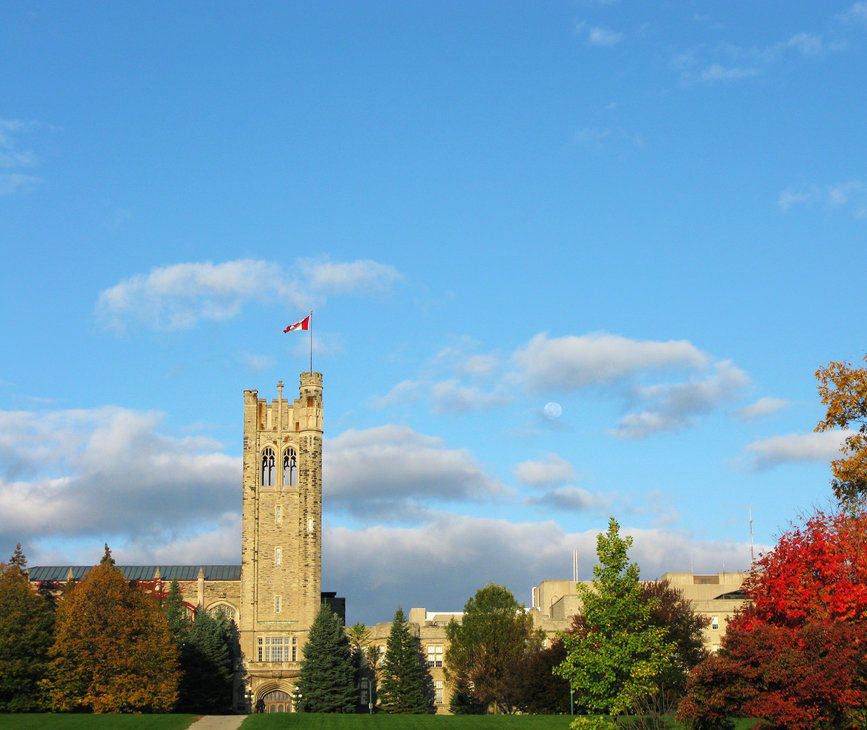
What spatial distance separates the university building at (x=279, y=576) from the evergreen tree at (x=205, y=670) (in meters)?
4.80

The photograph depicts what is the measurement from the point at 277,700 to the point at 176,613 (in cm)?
1108

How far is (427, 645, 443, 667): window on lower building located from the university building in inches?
3.3

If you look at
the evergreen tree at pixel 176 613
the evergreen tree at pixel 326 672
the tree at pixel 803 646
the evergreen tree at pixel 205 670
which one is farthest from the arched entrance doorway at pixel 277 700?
the tree at pixel 803 646

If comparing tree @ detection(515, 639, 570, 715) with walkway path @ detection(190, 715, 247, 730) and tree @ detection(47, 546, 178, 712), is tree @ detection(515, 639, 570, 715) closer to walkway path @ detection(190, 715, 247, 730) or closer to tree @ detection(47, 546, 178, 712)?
walkway path @ detection(190, 715, 247, 730)

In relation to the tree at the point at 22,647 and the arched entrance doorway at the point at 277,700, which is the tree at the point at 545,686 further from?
the tree at the point at 22,647

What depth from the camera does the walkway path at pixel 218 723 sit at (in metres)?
54.4

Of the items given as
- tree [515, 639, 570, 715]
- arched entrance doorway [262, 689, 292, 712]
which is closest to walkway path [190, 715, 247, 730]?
tree [515, 639, 570, 715]

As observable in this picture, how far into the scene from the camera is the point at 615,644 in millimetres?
42750

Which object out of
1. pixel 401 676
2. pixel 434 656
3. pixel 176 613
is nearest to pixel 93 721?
pixel 176 613

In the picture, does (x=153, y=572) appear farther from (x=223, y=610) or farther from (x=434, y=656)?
(x=434, y=656)

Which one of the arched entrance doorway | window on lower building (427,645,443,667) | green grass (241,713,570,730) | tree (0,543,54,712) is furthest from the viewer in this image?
window on lower building (427,645,443,667)

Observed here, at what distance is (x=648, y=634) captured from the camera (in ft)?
141

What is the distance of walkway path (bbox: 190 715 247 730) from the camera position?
54438mm

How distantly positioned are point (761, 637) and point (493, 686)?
4338cm
